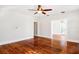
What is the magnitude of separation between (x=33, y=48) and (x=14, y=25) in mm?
465

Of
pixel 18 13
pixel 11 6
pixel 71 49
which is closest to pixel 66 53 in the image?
pixel 71 49

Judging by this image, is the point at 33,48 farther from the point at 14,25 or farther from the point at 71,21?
the point at 71,21

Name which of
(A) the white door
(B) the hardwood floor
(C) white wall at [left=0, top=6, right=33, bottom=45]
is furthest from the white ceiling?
(B) the hardwood floor

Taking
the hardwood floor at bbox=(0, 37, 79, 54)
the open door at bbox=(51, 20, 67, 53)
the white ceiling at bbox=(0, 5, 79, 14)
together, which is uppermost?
the white ceiling at bbox=(0, 5, 79, 14)

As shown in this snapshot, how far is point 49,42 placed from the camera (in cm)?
166

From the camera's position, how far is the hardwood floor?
63.9 inches

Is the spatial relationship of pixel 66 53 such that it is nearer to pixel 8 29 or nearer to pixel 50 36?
pixel 50 36

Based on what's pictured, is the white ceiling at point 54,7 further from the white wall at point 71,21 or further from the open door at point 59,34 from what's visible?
the open door at point 59,34

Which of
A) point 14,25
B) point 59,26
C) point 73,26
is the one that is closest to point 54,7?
point 59,26

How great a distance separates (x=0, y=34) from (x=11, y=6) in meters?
0.46

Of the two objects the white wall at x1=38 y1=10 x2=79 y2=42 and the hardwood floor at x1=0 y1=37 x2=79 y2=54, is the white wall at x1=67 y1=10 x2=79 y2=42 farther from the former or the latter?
the hardwood floor at x1=0 y1=37 x2=79 y2=54

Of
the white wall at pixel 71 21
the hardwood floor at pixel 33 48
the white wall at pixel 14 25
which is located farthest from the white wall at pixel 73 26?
the white wall at pixel 14 25

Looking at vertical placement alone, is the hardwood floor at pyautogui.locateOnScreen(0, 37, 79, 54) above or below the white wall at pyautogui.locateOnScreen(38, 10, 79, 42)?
below

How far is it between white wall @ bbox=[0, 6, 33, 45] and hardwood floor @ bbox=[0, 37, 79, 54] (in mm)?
83
